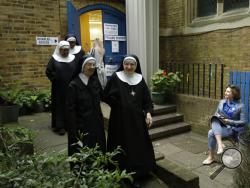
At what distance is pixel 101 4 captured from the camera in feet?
25.1

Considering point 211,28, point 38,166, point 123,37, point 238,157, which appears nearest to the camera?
point 38,166

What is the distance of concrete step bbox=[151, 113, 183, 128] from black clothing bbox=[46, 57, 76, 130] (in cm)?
224

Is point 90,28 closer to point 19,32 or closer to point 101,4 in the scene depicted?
point 101,4

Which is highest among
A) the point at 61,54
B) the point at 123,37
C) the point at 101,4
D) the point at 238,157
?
the point at 101,4

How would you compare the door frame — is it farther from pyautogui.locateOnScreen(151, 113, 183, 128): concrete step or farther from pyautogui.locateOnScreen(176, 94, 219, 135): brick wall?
pyautogui.locateOnScreen(151, 113, 183, 128): concrete step

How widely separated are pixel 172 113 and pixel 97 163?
5.41 meters

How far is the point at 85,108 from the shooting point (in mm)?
3090

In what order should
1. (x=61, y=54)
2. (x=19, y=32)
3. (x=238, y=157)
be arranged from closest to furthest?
1. (x=238, y=157)
2. (x=61, y=54)
3. (x=19, y=32)

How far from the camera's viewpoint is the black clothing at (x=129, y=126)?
3174 mm

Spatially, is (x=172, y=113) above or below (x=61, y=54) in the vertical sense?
below

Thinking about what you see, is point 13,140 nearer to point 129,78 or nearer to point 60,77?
point 129,78

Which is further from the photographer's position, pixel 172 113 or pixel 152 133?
pixel 172 113

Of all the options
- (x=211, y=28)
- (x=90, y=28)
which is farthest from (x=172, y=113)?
(x=90, y=28)

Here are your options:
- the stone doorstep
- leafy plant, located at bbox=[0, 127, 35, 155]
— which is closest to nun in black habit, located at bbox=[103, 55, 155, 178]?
the stone doorstep
